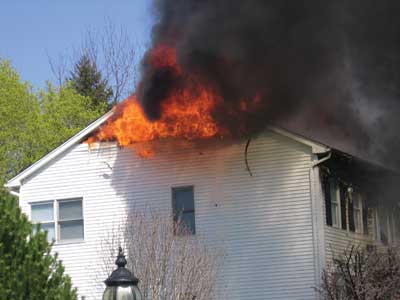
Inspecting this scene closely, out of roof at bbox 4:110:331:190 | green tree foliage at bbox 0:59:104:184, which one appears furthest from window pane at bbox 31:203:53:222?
green tree foliage at bbox 0:59:104:184

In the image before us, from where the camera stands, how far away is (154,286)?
22531 millimetres

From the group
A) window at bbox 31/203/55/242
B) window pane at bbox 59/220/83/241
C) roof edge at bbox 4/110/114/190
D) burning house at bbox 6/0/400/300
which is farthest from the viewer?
window at bbox 31/203/55/242

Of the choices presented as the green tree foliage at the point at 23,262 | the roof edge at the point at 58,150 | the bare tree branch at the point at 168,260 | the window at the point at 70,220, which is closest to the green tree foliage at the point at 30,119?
the roof edge at the point at 58,150

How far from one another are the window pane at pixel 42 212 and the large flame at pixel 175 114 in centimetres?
302

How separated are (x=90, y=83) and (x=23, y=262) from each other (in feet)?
132

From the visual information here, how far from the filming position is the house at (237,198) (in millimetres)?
23328

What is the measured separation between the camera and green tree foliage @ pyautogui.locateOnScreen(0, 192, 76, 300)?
11086 millimetres

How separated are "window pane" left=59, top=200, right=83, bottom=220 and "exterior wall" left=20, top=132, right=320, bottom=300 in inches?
9.9

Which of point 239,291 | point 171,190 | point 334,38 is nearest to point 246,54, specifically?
point 334,38

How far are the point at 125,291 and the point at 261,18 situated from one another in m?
15.5

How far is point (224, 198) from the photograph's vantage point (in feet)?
79.5

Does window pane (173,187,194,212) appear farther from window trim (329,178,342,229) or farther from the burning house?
window trim (329,178,342,229)

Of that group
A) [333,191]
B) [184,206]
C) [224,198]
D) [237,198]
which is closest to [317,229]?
[333,191]

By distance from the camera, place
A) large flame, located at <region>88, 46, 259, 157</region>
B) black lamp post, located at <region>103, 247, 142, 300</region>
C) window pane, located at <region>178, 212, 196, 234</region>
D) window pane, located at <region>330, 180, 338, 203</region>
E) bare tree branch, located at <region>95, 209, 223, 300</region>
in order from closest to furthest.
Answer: black lamp post, located at <region>103, 247, 142, 300</region>, bare tree branch, located at <region>95, 209, 223, 300</region>, large flame, located at <region>88, 46, 259, 157</region>, window pane, located at <region>178, 212, 196, 234</region>, window pane, located at <region>330, 180, 338, 203</region>
